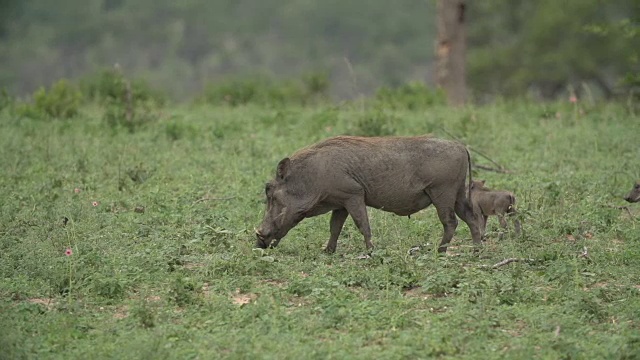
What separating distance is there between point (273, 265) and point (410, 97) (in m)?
9.42

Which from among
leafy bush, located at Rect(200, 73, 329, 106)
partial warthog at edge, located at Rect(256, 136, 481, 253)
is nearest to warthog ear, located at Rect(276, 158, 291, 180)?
partial warthog at edge, located at Rect(256, 136, 481, 253)

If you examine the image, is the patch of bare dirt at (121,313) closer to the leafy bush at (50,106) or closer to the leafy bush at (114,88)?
the leafy bush at (114,88)

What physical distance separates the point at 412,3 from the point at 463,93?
135 ft

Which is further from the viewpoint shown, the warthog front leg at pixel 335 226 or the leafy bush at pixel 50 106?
the leafy bush at pixel 50 106

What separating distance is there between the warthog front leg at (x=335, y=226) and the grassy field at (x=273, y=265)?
0.18 metres

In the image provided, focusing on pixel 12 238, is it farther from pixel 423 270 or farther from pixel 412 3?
pixel 412 3

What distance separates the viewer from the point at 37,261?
27.7 feet

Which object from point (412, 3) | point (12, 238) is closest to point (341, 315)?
point (12, 238)

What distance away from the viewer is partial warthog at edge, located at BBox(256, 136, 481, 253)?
30.1 ft

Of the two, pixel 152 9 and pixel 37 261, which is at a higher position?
pixel 37 261

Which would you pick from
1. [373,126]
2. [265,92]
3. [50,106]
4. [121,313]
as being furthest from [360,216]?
[265,92]

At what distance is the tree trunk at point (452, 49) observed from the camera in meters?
20.2

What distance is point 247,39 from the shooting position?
55.9m

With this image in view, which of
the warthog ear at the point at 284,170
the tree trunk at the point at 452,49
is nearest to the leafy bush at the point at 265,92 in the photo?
the tree trunk at the point at 452,49
